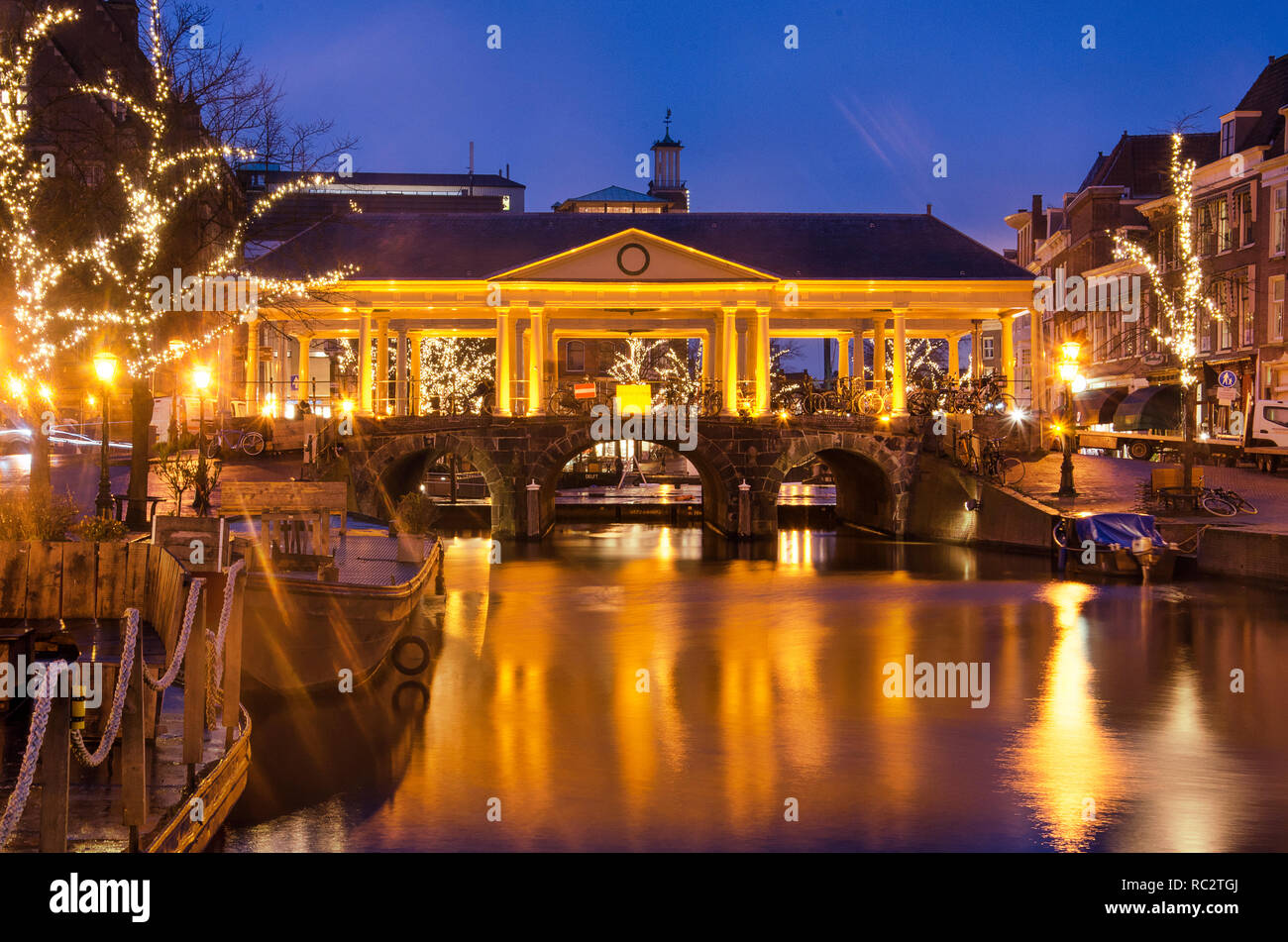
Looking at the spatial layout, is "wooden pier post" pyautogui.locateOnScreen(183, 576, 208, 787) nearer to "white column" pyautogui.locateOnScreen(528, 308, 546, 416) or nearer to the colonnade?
the colonnade

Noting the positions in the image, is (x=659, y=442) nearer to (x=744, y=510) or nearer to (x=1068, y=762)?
(x=744, y=510)

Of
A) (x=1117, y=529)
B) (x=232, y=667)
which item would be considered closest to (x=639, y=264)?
(x=1117, y=529)

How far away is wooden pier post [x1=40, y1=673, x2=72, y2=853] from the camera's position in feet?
22.1

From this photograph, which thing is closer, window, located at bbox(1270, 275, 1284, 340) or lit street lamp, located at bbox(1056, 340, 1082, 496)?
lit street lamp, located at bbox(1056, 340, 1082, 496)

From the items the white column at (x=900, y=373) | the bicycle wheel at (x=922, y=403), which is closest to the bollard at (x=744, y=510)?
the white column at (x=900, y=373)

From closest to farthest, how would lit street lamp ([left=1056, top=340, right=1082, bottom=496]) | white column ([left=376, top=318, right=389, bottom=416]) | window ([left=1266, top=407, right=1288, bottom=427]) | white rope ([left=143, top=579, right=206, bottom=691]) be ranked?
white rope ([left=143, top=579, right=206, bottom=691]) → lit street lamp ([left=1056, top=340, right=1082, bottom=496]) → window ([left=1266, top=407, right=1288, bottom=427]) → white column ([left=376, top=318, right=389, bottom=416])

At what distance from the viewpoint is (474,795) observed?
41.6 feet

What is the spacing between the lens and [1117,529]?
28359 mm

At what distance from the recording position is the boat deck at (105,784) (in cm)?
845

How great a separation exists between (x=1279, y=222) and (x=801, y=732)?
37277 mm

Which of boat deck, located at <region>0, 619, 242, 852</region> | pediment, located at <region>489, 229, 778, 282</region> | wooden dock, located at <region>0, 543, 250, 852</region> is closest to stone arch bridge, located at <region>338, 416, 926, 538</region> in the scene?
pediment, located at <region>489, 229, 778, 282</region>

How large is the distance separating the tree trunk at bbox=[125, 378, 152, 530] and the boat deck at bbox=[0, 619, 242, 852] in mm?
11134

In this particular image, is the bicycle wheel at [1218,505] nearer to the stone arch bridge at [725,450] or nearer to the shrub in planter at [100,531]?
the stone arch bridge at [725,450]

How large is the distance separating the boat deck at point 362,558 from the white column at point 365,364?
14.2 metres
